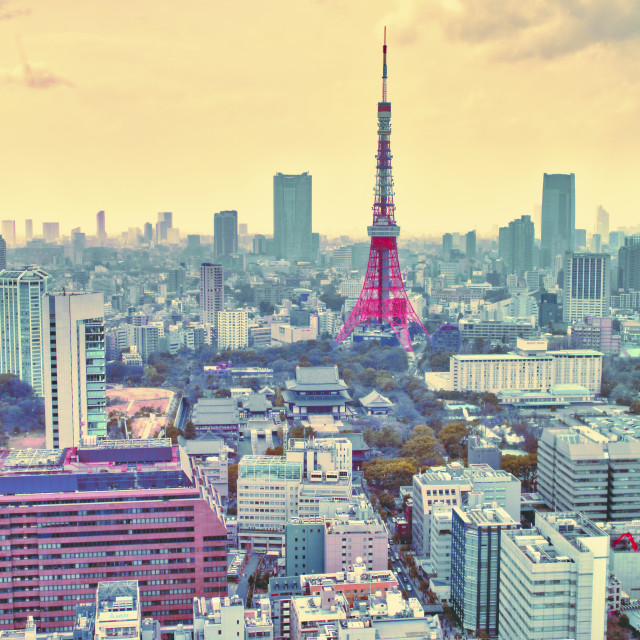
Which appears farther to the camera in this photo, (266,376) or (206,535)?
(266,376)

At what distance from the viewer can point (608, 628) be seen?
720cm

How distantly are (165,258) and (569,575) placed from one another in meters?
31.3

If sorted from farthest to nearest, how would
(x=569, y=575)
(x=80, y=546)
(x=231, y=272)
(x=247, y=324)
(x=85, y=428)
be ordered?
(x=231, y=272) → (x=247, y=324) → (x=85, y=428) → (x=80, y=546) → (x=569, y=575)

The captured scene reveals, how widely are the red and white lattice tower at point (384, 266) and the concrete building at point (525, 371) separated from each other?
2542mm

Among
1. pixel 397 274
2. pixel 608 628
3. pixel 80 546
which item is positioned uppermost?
pixel 397 274

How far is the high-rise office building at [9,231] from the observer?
23.3 m

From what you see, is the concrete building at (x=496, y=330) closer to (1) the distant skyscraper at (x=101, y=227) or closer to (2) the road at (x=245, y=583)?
(1) the distant skyscraper at (x=101, y=227)

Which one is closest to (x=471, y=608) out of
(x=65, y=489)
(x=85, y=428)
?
(x=65, y=489)

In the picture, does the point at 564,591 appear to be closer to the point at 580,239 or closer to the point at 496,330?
the point at 496,330

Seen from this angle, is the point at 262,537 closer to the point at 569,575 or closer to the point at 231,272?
the point at 569,575

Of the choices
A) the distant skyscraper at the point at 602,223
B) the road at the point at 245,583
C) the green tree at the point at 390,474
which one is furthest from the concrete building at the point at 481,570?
the distant skyscraper at the point at 602,223

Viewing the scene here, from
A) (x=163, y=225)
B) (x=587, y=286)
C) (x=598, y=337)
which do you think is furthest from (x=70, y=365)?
(x=163, y=225)

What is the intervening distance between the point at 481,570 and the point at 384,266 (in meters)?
11.6

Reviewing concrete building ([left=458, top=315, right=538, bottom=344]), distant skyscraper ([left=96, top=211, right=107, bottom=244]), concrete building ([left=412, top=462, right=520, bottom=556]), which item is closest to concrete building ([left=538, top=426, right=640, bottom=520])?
concrete building ([left=412, top=462, right=520, bottom=556])
